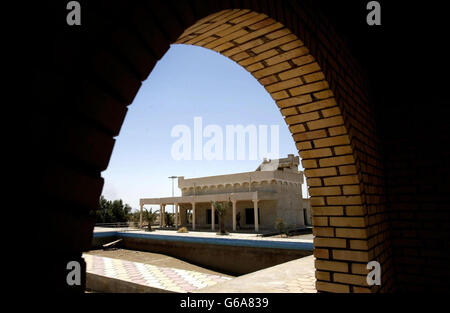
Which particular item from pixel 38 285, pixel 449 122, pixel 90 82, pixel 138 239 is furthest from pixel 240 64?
pixel 138 239

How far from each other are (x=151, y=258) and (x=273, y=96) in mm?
16455

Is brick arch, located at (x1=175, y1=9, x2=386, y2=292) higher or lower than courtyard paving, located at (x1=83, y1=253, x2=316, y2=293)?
higher

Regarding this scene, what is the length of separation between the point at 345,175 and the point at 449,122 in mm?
1652

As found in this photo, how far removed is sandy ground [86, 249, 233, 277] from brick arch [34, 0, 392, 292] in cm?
1182

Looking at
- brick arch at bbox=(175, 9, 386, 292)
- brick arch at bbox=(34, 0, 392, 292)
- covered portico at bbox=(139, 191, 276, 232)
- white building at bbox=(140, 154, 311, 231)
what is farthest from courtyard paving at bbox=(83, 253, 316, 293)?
white building at bbox=(140, 154, 311, 231)

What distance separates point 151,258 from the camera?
1702 cm

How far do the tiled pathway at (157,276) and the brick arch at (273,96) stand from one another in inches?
266

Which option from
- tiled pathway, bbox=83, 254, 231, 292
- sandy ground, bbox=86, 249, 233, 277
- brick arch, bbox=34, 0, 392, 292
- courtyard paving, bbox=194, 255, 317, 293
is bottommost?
sandy ground, bbox=86, 249, 233, 277

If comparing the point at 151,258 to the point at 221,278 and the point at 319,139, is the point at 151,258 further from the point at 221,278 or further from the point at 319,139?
the point at 319,139

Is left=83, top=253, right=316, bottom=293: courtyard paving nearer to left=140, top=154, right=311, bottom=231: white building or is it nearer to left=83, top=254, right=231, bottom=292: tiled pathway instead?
left=83, top=254, right=231, bottom=292: tiled pathway

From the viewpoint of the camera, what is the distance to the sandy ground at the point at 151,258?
1473 cm

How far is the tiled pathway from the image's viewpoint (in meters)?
8.83

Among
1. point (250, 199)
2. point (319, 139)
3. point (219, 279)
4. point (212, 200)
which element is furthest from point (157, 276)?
point (212, 200)

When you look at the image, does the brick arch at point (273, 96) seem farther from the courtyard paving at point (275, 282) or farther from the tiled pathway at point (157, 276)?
the tiled pathway at point (157, 276)
